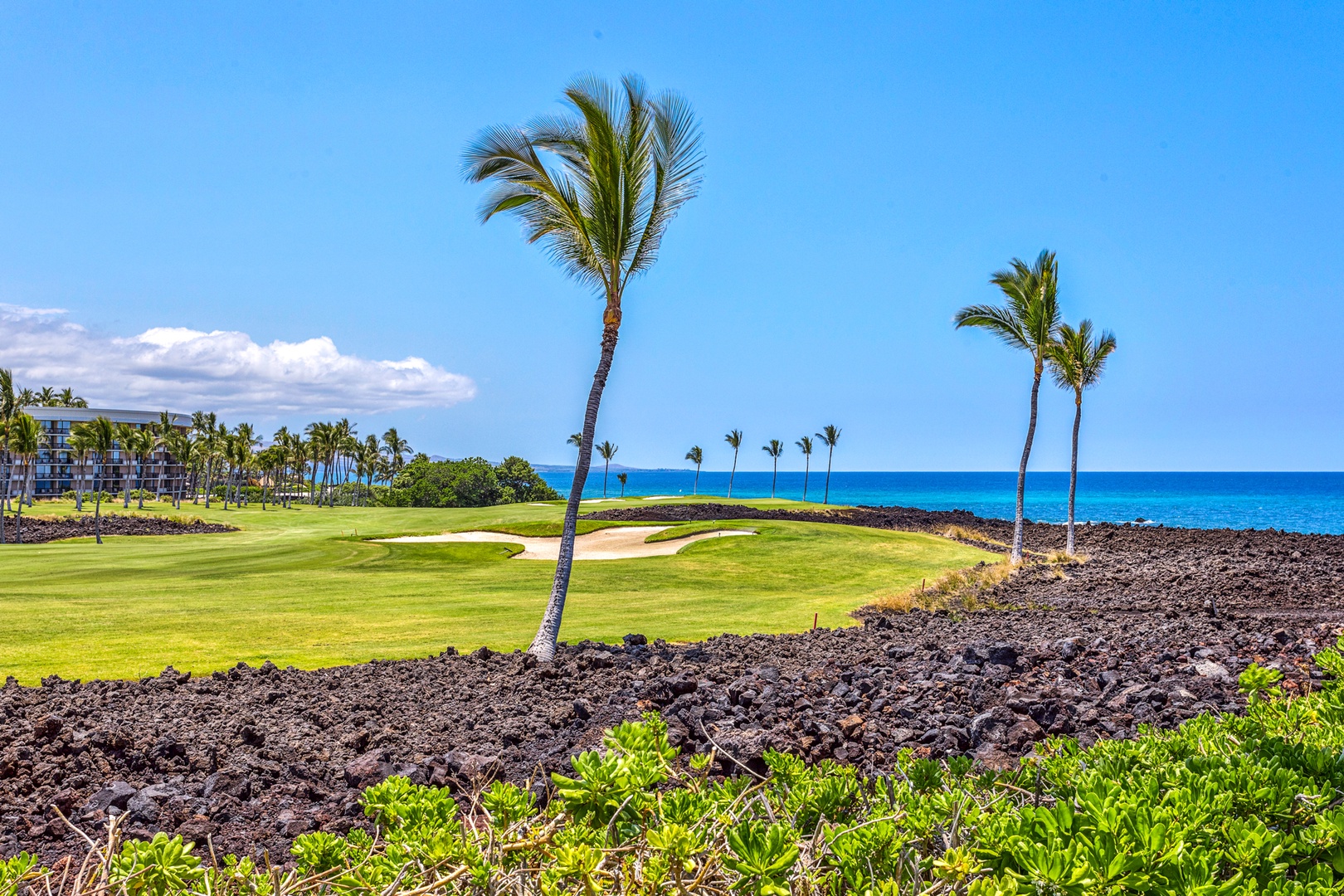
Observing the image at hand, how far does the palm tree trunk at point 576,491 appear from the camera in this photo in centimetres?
976

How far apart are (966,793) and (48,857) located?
511 cm

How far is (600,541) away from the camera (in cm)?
3269

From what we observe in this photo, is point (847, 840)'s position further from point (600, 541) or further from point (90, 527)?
point (90, 527)

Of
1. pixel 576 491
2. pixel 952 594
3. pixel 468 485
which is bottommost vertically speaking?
pixel 468 485

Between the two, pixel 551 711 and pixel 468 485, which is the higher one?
pixel 551 711

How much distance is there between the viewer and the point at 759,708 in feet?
20.1

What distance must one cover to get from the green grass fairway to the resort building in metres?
93.4

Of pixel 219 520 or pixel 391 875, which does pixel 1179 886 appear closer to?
pixel 391 875

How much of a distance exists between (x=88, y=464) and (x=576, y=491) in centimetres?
12986

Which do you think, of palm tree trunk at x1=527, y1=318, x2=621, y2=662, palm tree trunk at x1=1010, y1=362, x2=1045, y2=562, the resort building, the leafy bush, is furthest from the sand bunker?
the resort building

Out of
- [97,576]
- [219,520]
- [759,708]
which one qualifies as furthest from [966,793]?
[219,520]

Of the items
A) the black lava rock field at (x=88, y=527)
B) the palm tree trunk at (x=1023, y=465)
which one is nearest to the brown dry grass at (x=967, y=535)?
the palm tree trunk at (x=1023, y=465)

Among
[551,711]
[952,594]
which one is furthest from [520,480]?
[551,711]

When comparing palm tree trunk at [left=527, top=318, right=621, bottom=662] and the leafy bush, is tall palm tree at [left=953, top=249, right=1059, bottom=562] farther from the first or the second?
the leafy bush
